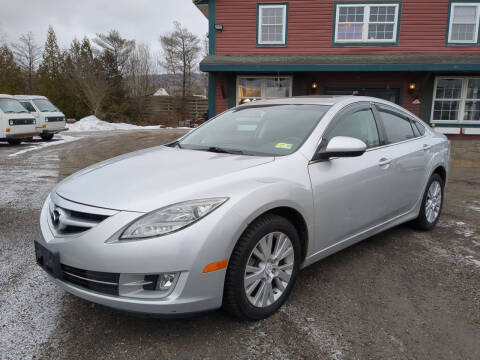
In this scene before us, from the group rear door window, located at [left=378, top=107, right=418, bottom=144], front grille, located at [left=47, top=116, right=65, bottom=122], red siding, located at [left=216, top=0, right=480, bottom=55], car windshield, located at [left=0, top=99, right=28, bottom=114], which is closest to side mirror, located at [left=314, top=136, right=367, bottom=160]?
rear door window, located at [left=378, top=107, right=418, bottom=144]

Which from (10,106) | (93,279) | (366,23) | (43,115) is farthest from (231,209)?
(43,115)

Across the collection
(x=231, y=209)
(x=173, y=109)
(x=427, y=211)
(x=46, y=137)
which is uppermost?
(x=173, y=109)

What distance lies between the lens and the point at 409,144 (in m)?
4.00

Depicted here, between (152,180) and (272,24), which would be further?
(272,24)

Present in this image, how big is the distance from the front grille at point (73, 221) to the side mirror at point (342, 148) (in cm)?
167

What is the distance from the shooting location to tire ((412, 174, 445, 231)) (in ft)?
14.1

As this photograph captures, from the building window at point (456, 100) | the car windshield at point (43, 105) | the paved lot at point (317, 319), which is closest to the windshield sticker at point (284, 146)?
the paved lot at point (317, 319)

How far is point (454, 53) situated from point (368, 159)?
1219 cm

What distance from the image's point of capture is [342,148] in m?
2.87

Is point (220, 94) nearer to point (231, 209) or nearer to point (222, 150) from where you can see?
point (222, 150)

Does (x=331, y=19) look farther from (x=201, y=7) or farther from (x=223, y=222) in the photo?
(x=223, y=222)

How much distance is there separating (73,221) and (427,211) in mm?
3798

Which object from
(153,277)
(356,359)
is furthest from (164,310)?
(356,359)

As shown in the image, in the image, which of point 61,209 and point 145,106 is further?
point 145,106
